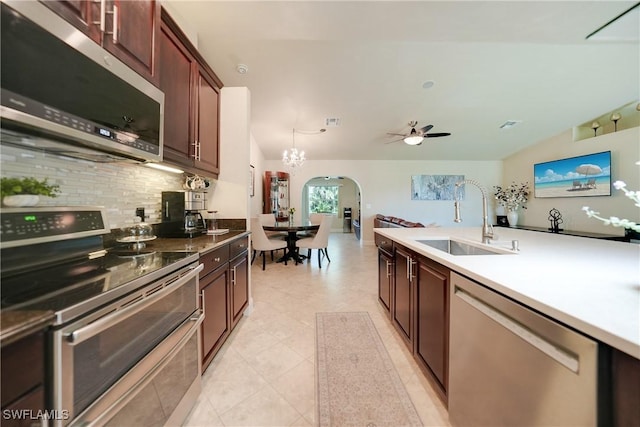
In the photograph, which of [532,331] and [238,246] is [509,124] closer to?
[532,331]

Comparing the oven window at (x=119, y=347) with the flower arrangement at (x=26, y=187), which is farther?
the flower arrangement at (x=26, y=187)

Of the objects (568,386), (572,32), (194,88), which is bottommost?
(568,386)

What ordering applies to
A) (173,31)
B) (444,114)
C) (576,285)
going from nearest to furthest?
(576,285)
(173,31)
(444,114)

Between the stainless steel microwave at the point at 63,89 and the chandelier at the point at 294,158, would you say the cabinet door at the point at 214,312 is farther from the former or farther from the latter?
the chandelier at the point at 294,158

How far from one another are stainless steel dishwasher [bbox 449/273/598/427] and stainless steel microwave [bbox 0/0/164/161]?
71.2 inches

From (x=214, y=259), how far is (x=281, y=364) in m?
0.93

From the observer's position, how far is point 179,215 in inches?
78.8

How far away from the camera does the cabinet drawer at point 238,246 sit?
191cm

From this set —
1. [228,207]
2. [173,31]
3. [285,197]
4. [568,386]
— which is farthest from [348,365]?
[285,197]

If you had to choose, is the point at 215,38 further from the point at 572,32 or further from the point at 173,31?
the point at 572,32

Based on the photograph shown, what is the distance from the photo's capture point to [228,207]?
2.43 metres

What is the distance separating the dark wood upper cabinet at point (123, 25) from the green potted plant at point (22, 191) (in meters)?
0.70

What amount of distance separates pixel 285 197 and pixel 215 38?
4381mm

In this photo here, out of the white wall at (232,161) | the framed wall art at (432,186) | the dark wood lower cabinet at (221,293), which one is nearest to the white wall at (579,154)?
the framed wall art at (432,186)
